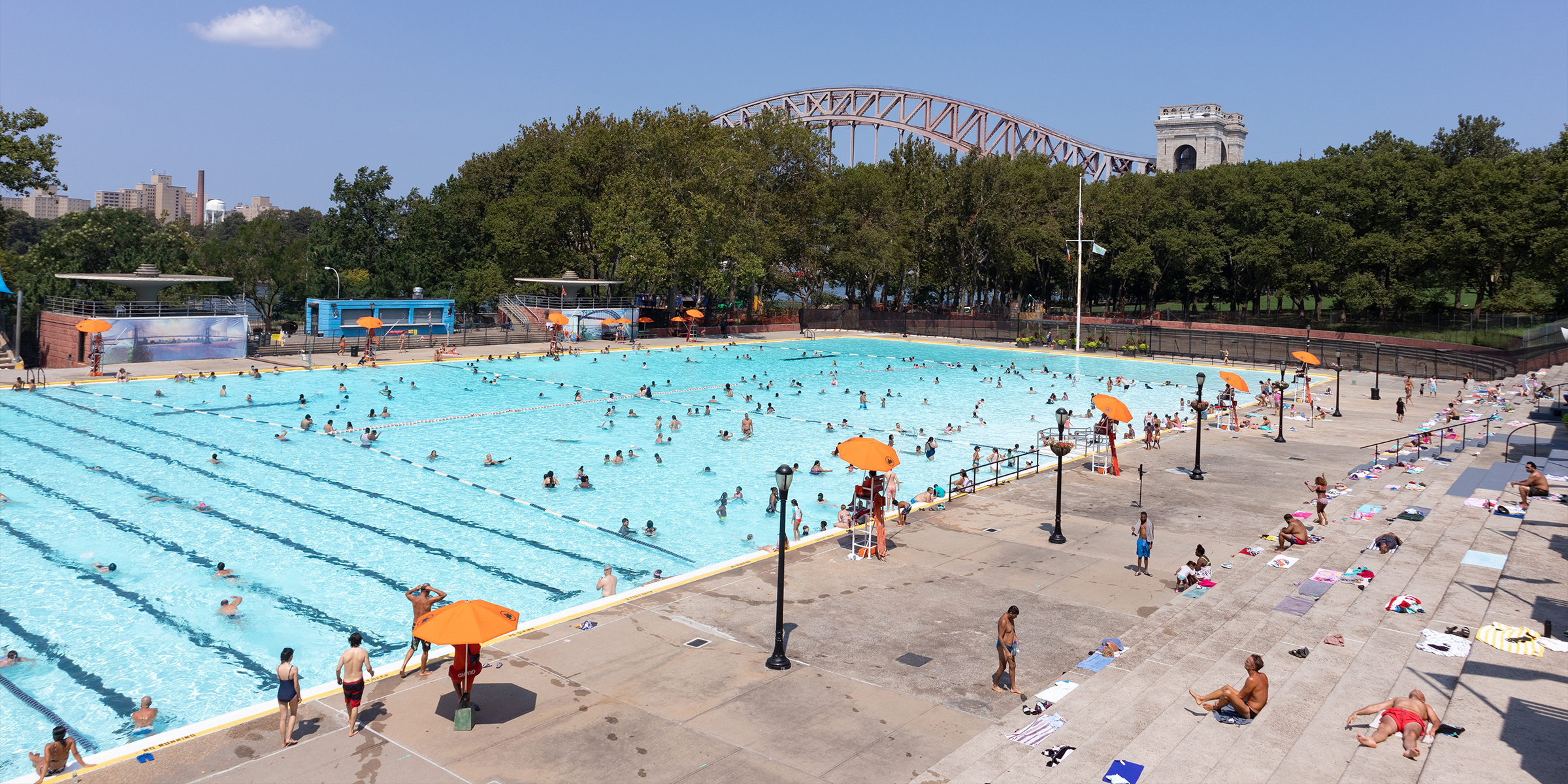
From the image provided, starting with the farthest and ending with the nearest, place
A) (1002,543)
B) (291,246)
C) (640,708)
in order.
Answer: (291,246)
(1002,543)
(640,708)

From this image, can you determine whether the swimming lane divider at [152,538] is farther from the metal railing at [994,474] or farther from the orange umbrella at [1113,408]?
the orange umbrella at [1113,408]

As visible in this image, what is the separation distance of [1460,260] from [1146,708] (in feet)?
229

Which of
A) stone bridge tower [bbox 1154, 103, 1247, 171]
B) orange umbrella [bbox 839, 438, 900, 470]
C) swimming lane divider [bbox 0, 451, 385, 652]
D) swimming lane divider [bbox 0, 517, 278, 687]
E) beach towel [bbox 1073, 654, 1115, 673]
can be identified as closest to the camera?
beach towel [bbox 1073, 654, 1115, 673]

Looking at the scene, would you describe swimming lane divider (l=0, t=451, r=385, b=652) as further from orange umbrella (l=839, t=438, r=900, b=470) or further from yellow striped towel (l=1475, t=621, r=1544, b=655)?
yellow striped towel (l=1475, t=621, r=1544, b=655)

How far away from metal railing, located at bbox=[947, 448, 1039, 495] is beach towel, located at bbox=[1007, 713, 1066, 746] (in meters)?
12.2

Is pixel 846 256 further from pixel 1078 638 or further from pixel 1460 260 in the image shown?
pixel 1078 638

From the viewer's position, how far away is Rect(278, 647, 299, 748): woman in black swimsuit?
11578 mm

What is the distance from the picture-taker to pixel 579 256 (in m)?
81.5

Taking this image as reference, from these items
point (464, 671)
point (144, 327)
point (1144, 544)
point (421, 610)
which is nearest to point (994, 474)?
point (1144, 544)

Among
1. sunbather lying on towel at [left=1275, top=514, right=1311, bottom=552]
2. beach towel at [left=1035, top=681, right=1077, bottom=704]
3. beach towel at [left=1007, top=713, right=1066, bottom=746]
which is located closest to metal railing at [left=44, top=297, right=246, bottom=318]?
beach towel at [left=1035, top=681, right=1077, bottom=704]

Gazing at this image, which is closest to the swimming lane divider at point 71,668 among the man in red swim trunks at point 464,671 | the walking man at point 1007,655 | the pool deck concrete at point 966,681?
the pool deck concrete at point 966,681

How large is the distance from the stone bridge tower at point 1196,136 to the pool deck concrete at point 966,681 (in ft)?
476

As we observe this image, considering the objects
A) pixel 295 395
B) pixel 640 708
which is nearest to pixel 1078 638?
pixel 640 708

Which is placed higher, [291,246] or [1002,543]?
[291,246]
